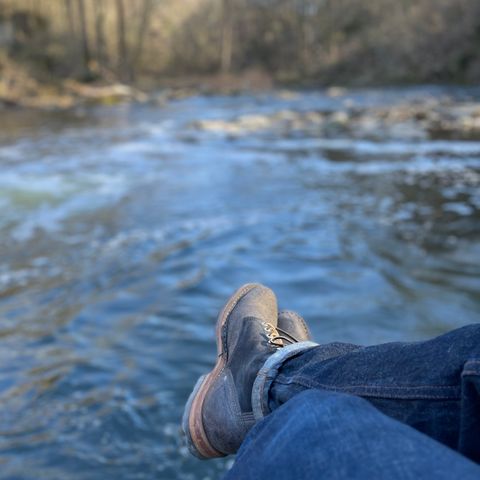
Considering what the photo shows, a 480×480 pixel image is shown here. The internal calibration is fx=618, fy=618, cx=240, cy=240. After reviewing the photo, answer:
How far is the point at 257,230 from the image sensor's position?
609 centimetres

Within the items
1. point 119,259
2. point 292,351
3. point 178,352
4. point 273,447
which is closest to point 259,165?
point 119,259

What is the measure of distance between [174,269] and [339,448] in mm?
3999

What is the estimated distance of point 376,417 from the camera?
115 centimetres

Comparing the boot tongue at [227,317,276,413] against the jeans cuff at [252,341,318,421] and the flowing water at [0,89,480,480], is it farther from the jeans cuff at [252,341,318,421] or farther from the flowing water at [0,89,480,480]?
the flowing water at [0,89,480,480]

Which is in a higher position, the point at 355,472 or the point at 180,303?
A: the point at 355,472

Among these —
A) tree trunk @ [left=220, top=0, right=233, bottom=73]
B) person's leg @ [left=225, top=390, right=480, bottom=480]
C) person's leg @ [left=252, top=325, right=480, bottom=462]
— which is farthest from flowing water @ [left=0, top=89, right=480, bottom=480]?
tree trunk @ [left=220, top=0, right=233, bottom=73]

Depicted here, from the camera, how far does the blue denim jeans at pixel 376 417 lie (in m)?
1.02

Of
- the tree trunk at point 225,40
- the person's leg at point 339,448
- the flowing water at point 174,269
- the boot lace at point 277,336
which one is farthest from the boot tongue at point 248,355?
the tree trunk at point 225,40

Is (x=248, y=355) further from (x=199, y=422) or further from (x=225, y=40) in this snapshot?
(x=225, y=40)

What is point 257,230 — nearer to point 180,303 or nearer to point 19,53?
point 180,303

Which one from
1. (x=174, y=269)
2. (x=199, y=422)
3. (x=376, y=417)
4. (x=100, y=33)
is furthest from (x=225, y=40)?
(x=376, y=417)

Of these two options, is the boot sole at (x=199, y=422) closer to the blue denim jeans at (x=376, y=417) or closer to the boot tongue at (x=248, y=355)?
the boot tongue at (x=248, y=355)

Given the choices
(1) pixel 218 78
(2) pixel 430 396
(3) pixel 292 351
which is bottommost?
(1) pixel 218 78

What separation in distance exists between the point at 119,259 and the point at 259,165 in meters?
4.87
